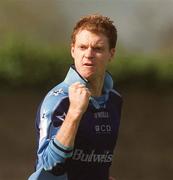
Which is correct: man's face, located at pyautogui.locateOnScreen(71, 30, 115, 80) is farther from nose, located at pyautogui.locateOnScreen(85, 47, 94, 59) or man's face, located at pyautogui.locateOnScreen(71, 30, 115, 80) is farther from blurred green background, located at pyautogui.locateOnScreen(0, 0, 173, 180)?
blurred green background, located at pyautogui.locateOnScreen(0, 0, 173, 180)

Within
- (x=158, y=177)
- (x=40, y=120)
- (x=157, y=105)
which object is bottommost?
(x=158, y=177)

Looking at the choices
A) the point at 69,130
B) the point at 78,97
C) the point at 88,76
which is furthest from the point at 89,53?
the point at 69,130

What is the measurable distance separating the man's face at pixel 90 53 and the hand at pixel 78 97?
0.12 metres

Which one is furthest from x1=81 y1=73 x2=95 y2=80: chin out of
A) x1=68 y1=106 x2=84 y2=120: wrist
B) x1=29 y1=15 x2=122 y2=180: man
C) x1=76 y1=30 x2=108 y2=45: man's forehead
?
x1=68 y1=106 x2=84 y2=120: wrist

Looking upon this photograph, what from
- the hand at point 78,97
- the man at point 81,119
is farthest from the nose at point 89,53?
the hand at point 78,97

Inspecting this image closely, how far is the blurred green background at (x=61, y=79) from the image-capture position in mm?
6734

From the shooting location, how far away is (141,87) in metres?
7.07

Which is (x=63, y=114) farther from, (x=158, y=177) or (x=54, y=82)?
(x=158, y=177)

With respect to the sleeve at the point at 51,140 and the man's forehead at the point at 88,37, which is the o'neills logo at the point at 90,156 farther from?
the man's forehead at the point at 88,37

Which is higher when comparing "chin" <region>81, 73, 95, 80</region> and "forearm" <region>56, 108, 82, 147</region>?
"chin" <region>81, 73, 95, 80</region>

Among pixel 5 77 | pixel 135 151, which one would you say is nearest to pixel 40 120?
pixel 5 77

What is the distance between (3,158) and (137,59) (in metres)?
1.57

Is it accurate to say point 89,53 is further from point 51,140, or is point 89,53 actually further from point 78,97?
point 51,140

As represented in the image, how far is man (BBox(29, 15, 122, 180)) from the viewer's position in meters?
2.61
